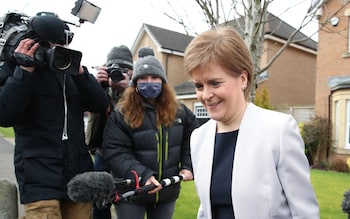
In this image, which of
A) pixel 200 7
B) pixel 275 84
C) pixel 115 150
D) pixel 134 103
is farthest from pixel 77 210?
pixel 275 84

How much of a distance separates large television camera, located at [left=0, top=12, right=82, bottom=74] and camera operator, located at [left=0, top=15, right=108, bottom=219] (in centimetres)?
2

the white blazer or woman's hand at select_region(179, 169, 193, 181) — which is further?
woman's hand at select_region(179, 169, 193, 181)

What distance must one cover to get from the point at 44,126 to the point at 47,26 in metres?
0.64

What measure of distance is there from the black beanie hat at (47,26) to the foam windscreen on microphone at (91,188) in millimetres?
876

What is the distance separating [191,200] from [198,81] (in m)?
5.22

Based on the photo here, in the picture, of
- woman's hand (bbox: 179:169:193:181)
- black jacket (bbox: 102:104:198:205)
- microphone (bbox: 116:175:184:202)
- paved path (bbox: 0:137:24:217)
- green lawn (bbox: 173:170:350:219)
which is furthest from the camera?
paved path (bbox: 0:137:24:217)

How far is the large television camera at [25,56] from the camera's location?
91.8 inches

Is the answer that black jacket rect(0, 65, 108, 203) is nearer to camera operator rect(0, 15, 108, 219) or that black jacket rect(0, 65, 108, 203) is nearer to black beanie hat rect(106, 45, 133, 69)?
camera operator rect(0, 15, 108, 219)

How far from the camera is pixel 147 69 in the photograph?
9.91ft

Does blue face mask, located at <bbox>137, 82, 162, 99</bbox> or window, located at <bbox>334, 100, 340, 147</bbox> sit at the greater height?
window, located at <bbox>334, 100, 340, 147</bbox>

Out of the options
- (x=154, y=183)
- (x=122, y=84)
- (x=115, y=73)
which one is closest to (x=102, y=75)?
(x=115, y=73)

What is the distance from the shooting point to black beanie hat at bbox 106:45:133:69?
3.37 meters

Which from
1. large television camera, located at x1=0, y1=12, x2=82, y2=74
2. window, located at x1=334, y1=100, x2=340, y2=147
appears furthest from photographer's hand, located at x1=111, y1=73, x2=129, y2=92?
window, located at x1=334, y1=100, x2=340, y2=147

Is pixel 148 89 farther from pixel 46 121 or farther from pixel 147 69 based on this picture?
pixel 46 121
